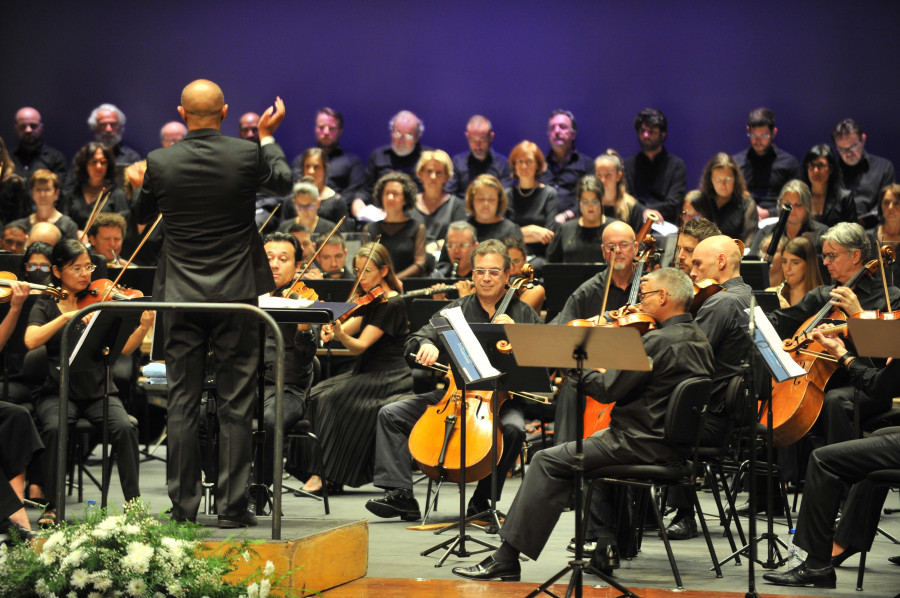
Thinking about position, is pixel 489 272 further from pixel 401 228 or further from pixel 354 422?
pixel 401 228

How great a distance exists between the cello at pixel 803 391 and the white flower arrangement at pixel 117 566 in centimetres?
262

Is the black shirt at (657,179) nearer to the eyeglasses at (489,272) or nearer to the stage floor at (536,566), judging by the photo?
the eyeglasses at (489,272)

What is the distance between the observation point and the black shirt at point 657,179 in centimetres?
902

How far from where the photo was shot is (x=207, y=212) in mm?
4008

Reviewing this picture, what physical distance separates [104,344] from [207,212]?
1353 millimetres

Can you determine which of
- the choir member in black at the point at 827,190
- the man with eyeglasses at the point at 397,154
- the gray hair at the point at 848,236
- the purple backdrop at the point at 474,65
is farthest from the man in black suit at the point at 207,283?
the purple backdrop at the point at 474,65

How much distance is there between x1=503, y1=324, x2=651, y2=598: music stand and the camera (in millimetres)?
3814

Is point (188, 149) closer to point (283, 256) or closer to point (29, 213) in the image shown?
point (283, 256)

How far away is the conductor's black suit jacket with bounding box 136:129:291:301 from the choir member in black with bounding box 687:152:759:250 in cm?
439

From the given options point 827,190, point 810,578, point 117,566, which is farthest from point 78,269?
point 827,190

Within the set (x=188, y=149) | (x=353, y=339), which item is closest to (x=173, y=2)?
(x=353, y=339)

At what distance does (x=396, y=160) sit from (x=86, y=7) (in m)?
3.72

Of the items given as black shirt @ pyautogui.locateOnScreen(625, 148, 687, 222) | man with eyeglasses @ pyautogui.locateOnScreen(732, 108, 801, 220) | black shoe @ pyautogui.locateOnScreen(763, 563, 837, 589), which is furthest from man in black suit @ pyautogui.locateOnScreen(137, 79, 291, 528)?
man with eyeglasses @ pyautogui.locateOnScreen(732, 108, 801, 220)

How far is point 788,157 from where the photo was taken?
8.97 m
